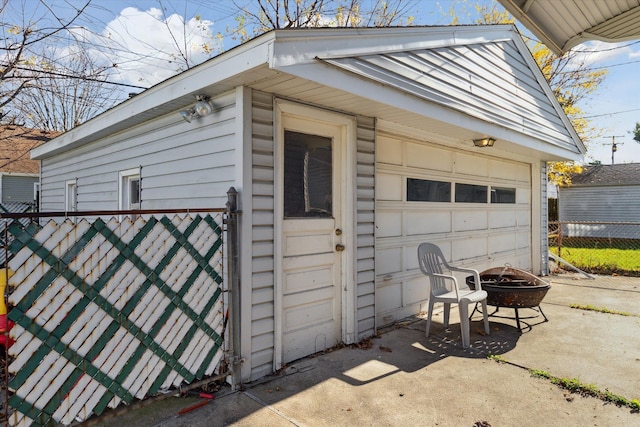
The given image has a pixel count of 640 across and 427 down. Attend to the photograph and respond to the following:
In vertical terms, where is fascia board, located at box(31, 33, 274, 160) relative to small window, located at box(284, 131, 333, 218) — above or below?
above

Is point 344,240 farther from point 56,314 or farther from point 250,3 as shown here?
point 250,3

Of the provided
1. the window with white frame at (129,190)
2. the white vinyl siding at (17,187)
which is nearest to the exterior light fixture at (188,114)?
the window with white frame at (129,190)

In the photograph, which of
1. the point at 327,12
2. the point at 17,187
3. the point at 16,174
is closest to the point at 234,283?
the point at 327,12

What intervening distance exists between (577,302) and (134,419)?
19.8 feet

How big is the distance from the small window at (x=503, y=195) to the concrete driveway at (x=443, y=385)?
2732 millimetres

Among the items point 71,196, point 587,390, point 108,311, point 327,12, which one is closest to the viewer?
point 108,311

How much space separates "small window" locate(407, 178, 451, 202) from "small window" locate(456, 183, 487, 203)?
317 mm

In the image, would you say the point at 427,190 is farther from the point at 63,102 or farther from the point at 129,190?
the point at 63,102

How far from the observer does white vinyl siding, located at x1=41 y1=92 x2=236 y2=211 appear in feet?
10.8

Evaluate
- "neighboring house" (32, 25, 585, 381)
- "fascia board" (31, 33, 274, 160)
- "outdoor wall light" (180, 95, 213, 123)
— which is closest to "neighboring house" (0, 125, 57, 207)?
"neighboring house" (32, 25, 585, 381)

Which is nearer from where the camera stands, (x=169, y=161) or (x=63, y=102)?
(x=169, y=161)

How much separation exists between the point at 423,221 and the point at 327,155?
2045 millimetres

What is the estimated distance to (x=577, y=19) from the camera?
309 cm

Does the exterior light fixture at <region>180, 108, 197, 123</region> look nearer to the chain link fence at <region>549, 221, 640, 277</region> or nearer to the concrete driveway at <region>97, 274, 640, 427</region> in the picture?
the concrete driveway at <region>97, 274, 640, 427</region>
